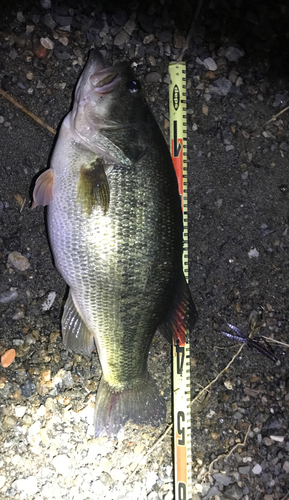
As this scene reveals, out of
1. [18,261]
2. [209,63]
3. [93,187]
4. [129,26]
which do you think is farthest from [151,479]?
[129,26]

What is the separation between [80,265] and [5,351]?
2.11ft

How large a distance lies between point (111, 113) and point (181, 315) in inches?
39.1

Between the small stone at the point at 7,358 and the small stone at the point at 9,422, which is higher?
the small stone at the point at 7,358

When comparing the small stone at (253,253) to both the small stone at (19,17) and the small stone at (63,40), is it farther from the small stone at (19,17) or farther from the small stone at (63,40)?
the small stone at (19,17)

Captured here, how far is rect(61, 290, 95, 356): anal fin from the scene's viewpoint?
5.60 ft

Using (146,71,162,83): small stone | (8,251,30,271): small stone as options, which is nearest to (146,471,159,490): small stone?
(8,251,30,271): small stone

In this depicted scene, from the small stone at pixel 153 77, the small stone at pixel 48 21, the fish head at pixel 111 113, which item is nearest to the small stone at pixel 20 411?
the fish head at pixel 111 113

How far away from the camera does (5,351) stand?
1773 mm

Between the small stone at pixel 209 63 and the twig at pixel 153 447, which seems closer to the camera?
the twig at pixel 153 447

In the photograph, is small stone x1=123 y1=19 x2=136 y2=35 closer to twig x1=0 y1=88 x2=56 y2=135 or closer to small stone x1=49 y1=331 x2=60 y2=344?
twig x1=0 y1=88 x2=56 y2=135

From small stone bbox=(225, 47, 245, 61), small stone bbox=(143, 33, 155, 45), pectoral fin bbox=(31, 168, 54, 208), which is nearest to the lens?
pectoral fin bbox=(31, 168, 54, 208)

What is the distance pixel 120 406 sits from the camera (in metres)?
1.71

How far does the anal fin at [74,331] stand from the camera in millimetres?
1708

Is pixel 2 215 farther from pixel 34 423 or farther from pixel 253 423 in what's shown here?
pixel 253 423
